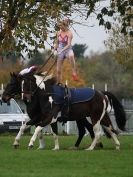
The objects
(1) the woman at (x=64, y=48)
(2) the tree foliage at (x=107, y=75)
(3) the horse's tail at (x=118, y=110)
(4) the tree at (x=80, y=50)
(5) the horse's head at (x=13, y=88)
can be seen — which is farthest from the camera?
(4) the tree at (x=80, y=50)

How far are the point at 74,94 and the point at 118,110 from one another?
1.89 metres

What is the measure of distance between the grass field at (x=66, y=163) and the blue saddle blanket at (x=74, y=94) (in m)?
1.82

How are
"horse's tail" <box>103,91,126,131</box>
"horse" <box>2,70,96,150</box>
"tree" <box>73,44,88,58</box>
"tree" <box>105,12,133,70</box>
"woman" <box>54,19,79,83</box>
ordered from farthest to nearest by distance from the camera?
"tree" <box>73,44,88,58</box>, "tree" <box>105,12,133,70</box>, "horse's tail" <box>103,91,126,131</box>, "woman" <box>54,19,79,83</box>, "horse" <box>2,70,96,150</box>

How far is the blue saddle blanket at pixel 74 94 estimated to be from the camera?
21219mm

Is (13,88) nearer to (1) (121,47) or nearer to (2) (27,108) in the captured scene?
(2) (27,108)

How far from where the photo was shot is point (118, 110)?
22828 mm

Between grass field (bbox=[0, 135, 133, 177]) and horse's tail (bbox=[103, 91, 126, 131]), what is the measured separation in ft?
8.01

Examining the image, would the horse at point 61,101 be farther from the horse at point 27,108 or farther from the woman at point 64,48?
the woman at point 64,48

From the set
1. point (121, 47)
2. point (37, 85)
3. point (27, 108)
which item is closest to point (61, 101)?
point (37, 85)

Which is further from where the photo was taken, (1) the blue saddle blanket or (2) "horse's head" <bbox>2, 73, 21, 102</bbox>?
(2) "horse's head" <bbox>2, 73, 21, 102</bbox>

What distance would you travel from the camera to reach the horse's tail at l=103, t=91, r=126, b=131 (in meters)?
22.6

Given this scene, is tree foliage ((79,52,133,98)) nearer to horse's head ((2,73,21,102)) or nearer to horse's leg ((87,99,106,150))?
horse's leg ((87,99,106,150))

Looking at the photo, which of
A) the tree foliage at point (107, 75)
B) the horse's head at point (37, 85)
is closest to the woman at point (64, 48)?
the horse's head at point (37, 85)

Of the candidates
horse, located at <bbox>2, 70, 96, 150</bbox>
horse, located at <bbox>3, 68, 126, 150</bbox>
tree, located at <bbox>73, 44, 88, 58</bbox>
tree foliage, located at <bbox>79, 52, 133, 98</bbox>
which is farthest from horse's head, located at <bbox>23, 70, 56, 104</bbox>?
tree, located at <bbox>73, 44, 88, 58</bbox>
